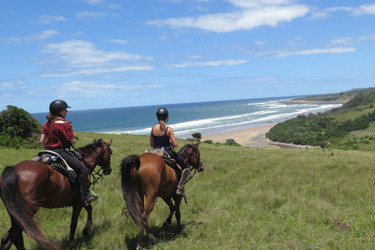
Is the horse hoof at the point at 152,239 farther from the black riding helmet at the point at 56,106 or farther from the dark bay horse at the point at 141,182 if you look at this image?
the black riding helmet at the point at 56,106

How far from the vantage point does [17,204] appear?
173 inches

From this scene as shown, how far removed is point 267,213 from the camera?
25.6 ft

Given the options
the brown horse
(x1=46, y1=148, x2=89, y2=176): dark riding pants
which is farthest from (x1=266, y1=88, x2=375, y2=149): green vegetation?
the brown horse

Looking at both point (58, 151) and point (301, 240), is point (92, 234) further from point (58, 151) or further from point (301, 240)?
point (301, 240)

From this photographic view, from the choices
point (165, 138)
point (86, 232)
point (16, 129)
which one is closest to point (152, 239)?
point (86, 232)

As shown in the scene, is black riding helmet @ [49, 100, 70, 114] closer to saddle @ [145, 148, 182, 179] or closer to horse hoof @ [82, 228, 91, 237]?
saddle @ [145, 148, 182, 179]

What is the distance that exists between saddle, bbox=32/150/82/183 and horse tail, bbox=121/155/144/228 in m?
0.97

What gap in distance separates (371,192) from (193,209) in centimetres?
654

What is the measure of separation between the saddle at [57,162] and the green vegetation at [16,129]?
17143 mm

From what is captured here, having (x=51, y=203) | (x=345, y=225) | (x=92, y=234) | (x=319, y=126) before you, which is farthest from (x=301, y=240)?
(x=319, y=126)

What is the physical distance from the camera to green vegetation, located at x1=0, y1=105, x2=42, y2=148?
785 inches

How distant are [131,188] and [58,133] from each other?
184 centimetres

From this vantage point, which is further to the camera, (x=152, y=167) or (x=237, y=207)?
(x=237, y=207)

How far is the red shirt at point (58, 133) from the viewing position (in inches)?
212
